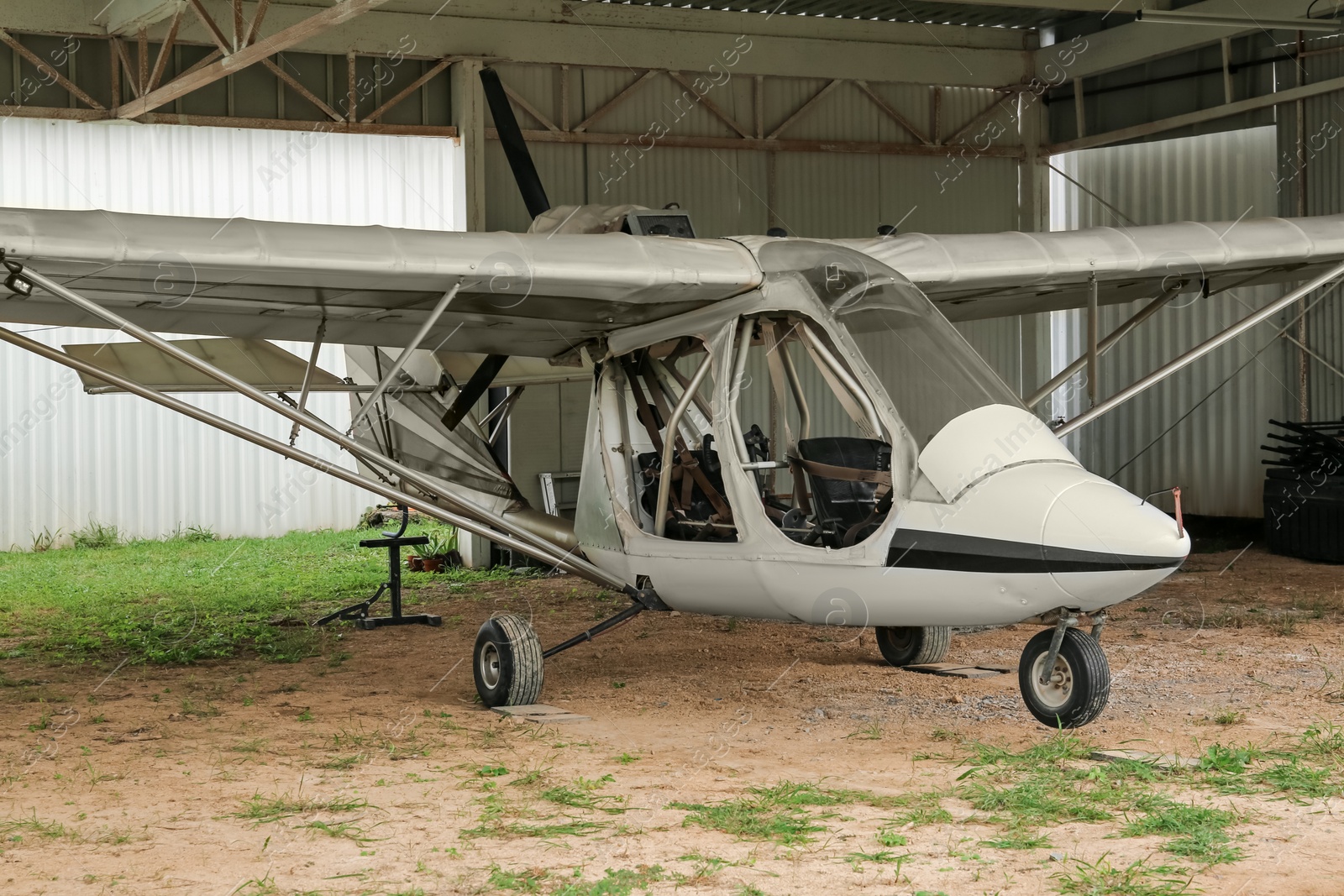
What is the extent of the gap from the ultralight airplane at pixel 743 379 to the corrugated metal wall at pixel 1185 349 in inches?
289

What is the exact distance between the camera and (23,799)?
567 cm

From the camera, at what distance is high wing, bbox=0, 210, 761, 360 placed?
21.4ft

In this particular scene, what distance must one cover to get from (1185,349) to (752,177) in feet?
20.2

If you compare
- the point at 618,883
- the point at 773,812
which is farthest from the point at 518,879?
the point at 773,812

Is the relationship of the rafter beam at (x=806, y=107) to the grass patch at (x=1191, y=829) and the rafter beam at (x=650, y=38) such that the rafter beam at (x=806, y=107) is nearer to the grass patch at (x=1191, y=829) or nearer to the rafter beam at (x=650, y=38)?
the rafter beam at (x=650, y=38)

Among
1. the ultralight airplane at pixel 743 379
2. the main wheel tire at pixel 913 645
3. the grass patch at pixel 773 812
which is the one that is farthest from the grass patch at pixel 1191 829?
the main wheel tire at pixel 913 645

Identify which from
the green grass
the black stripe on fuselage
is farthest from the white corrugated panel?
the black stripe on fuselage

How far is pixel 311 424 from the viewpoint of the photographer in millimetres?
Result: 6996

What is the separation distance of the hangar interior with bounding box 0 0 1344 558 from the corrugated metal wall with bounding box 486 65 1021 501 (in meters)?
0.03

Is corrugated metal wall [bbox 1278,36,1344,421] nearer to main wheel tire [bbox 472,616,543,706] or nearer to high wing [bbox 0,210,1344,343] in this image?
high wing [bbox 0,210,1344,343]

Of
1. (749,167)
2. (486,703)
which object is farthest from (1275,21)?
(486,703)

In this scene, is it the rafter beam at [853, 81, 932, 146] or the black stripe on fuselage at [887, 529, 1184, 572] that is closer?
the black stripe on fuselage at [887, 529, 1184, 572]

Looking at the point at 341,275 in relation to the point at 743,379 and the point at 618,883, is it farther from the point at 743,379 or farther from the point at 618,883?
the point at 618,883

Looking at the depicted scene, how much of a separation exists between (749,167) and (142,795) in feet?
43.7
